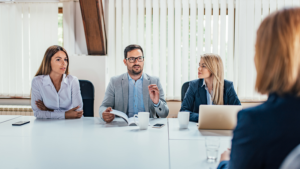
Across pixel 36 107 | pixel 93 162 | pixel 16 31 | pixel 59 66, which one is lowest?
pixel 93 162

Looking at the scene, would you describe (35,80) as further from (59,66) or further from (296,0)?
(296,0)

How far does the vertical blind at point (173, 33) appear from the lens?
3432mm

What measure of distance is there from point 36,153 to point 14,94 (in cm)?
314

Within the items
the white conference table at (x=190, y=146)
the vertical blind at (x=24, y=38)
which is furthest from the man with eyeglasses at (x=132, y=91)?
the vertical blind at (x=24, y=38)

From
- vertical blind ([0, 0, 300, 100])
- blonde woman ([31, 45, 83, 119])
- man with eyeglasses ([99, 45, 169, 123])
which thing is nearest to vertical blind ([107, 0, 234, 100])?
vertical blind ([0, 0, 300, 100])

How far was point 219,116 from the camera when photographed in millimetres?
1562

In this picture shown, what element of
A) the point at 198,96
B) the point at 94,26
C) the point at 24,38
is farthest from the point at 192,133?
the point at 24,38

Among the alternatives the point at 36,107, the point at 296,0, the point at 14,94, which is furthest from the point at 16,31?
the point at 296,0

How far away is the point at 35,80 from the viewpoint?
7.36 ft

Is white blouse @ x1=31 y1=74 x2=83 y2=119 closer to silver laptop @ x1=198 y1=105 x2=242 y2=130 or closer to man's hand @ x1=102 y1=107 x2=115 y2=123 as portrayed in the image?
man's hand @ x1=102 y1=107 x2=115 y2=123

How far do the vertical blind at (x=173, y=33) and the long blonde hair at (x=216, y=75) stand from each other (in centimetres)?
106

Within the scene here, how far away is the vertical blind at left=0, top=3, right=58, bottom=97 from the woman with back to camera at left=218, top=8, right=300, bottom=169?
364cm

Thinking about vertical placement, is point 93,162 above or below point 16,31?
below

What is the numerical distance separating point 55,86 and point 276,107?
88.1 inches
